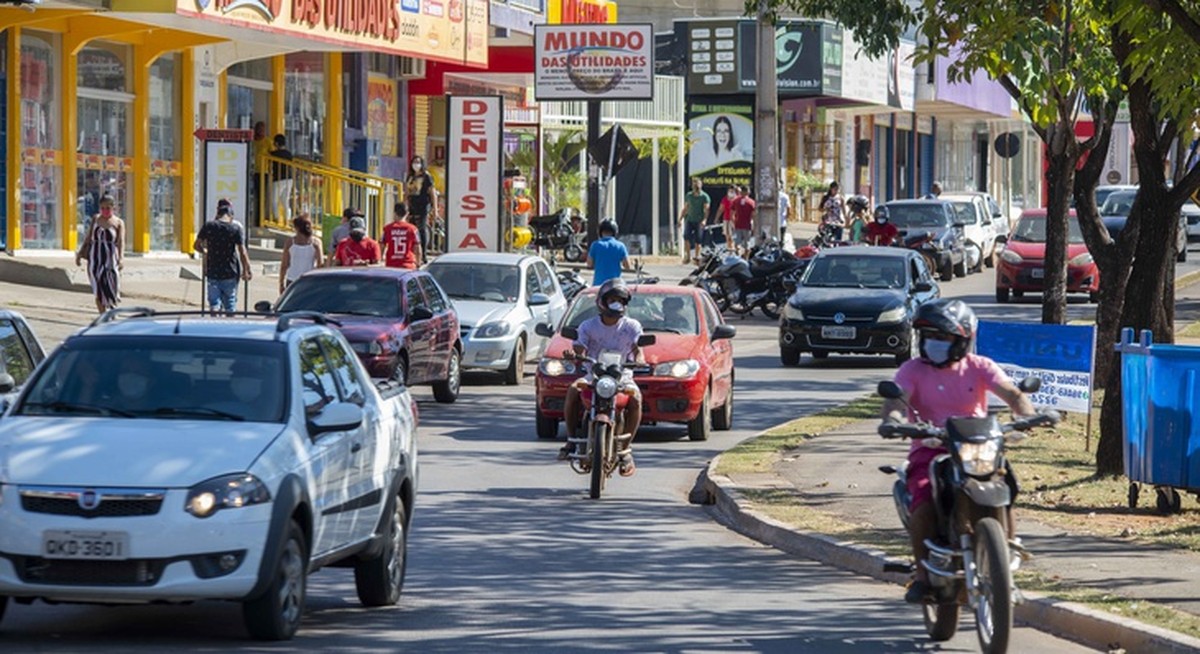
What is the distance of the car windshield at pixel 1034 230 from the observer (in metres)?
41.2

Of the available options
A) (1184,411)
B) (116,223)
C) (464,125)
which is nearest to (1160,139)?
(1184,411)

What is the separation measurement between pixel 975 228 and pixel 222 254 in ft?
91.6

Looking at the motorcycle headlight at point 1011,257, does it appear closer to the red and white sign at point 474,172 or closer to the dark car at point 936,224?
the dark car at point 936,224

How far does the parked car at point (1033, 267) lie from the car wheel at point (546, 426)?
20.7m

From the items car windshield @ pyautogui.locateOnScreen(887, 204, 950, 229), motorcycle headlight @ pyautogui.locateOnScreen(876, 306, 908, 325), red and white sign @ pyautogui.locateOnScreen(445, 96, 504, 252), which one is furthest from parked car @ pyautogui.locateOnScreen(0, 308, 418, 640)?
car windshield @ pyautogui.locateOnScreen(887, 204, 950, 229)

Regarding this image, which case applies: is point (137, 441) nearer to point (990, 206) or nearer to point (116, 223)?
point (116, 223)

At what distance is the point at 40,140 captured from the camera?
3272 centimetres

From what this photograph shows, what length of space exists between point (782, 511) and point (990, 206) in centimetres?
3928

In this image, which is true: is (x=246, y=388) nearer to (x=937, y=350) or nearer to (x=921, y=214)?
(x=937, y=350)

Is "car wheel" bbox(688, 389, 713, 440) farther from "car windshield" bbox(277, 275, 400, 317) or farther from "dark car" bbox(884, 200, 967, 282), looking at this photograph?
"dark car" bbox(884, 200, 967, 282)

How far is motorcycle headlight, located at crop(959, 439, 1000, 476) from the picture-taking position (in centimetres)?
981

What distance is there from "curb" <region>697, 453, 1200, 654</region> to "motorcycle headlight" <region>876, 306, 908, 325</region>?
10378mm

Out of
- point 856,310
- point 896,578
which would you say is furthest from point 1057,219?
point 896,578

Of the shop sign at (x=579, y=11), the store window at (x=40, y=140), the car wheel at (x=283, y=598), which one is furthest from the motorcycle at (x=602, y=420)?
the shop sign at (x=579, y=11)
